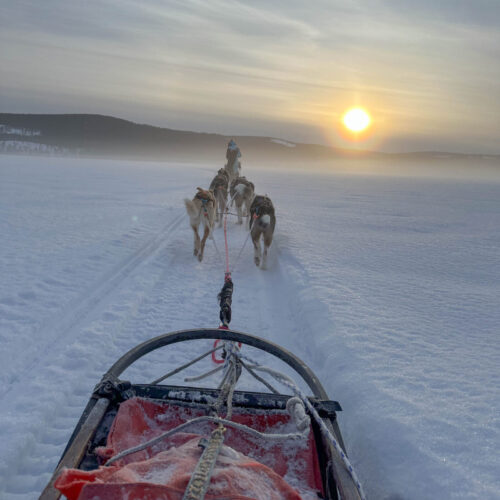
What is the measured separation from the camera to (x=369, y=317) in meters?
3.82

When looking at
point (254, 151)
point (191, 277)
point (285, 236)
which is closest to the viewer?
point (191, 277)

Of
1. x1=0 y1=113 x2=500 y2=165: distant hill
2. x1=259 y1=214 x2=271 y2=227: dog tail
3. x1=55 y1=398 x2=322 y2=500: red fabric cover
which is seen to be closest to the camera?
x1=55 y1=398 x2=322 y2=500: red fabric cover

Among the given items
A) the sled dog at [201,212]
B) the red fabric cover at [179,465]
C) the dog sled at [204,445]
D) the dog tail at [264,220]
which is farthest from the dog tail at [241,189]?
the red fabric cover at [179,465]

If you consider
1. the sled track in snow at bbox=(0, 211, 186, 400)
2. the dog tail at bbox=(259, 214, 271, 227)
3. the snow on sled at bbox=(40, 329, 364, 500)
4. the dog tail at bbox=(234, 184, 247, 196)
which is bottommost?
the sled track in snow at bbox=(0, 211, 186, 400)

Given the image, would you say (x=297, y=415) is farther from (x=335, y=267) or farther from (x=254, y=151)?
(x=254, y=151)

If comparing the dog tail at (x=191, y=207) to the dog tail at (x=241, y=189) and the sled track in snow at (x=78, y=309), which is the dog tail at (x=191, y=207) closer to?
the sled track in snow at (x=78, y=309)

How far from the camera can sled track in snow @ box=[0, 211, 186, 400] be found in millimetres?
3062

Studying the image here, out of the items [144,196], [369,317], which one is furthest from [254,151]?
[369,317]

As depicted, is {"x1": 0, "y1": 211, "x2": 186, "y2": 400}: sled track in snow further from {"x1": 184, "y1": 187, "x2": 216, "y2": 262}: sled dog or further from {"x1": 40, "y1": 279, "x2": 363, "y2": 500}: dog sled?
{"x1": 40, "y1": 279, "x2": 363, "y2": 500}: dog sled

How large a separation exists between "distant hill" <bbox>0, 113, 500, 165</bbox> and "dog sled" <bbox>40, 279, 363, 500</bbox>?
15585 centimetres

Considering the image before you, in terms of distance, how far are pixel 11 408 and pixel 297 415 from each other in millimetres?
2029

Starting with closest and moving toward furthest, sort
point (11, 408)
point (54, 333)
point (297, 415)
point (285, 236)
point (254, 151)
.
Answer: point (297, 415)
point (11, 408)
point (54, 333)
point (285, 236)
point (254, 151)

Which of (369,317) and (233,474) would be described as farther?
(369,317)

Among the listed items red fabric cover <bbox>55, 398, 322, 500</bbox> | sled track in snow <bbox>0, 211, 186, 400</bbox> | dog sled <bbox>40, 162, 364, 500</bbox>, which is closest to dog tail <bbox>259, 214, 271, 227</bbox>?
sled track in snow <bbox>0, 211, 186, 400</bbox>
